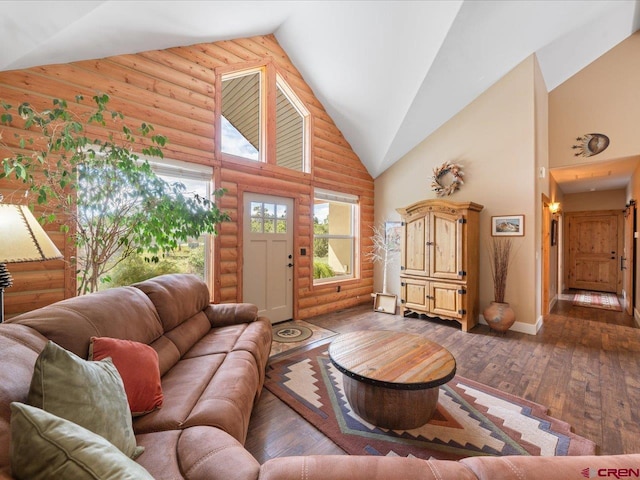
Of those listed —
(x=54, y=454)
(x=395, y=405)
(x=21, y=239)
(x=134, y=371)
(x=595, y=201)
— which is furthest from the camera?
(x=595, y=201)

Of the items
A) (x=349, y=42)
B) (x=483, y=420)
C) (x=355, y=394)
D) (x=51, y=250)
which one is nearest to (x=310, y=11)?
(x=349, y=42)

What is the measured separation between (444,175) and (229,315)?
3.96 metres

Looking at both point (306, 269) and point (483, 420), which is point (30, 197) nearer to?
point (306, 269)

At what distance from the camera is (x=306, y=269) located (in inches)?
176

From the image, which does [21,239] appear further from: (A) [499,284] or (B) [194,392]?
(A) [499,284]

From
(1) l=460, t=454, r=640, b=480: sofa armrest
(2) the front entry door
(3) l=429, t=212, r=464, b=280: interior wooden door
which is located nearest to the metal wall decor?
(3) l=429, t=212, r=464, b=280: interior wooden door

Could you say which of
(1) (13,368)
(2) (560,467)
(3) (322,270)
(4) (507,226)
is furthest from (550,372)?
(1) (13,368)

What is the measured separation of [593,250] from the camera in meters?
6.79

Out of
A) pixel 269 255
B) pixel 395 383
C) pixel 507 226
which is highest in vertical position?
pixel 507 226

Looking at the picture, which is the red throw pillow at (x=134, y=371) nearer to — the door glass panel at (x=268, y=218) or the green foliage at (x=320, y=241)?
the door glass panel at (x=268, y=218)

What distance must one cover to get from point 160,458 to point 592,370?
3.62m

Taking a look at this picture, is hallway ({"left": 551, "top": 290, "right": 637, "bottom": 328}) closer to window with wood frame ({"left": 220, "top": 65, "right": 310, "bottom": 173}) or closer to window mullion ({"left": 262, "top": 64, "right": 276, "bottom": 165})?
window with wood frame ({"left": 220, "top": 65, "right": 310, "bottom": 173})

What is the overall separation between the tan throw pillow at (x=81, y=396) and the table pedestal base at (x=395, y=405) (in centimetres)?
129

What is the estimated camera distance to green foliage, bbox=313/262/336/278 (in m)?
4.73
